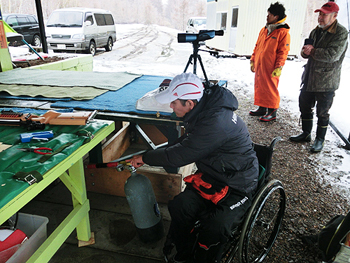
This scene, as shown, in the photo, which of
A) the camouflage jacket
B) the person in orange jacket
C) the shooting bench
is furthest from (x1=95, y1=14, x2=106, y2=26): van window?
the shooting bench

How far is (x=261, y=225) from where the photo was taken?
187cm

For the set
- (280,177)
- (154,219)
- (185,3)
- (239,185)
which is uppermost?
(185,3)

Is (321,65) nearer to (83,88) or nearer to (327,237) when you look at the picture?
(327,237)

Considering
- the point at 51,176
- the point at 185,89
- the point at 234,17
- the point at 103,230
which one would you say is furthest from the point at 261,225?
the point at 234,17

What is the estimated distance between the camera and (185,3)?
5397cm

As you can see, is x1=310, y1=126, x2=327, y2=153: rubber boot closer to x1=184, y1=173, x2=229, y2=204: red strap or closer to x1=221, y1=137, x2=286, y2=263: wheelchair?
x1=221, y1=137, x2=286, y2=263: wheelchair

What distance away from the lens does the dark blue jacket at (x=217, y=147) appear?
63.9 inches

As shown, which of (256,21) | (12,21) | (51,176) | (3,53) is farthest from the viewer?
(12,21)

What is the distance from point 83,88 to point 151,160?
1.62m

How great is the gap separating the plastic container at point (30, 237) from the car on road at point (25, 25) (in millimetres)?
12215

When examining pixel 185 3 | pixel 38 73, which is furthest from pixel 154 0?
pixel 38 73

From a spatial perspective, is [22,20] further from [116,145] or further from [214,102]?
[214,102]

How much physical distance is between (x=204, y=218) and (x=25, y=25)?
43.7 ft

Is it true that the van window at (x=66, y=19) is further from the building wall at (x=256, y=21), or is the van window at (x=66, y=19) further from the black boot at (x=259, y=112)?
the black boot at (x=259, y=112)
